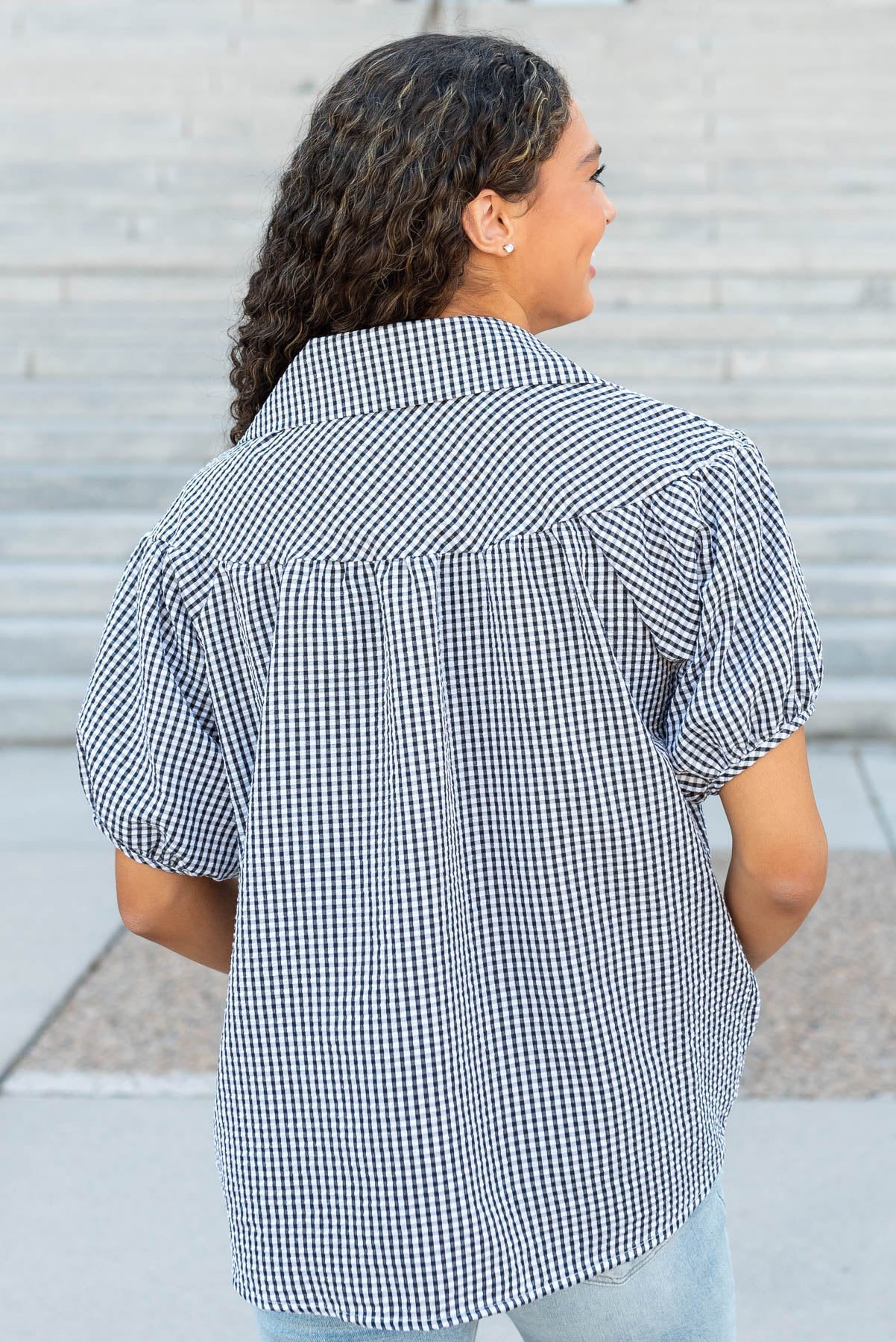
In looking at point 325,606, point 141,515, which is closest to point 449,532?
point 325,606

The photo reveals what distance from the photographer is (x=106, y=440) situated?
699cm

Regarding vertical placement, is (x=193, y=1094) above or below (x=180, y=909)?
below

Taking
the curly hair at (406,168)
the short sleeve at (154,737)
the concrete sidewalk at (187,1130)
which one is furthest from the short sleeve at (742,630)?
the concrete sidewalk at (187,1130)

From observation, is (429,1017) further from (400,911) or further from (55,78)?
(55,78)

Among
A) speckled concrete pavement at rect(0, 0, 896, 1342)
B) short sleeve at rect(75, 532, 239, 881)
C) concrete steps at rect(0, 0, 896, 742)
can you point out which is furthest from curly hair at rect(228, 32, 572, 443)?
concrete steps at rect(0, 0, 896, 742)

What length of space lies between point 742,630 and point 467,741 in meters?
0.22

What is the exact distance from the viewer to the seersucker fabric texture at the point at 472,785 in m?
A: 1.08

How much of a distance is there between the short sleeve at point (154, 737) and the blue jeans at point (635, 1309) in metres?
0.38

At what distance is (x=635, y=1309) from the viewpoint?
1167 mm

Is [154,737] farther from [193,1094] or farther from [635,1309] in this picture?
[193,1094]

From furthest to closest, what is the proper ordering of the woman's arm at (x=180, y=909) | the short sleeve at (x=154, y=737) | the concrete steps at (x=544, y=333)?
the concrete steps at (x=544, y=333) < the woman's arm at (x=180, y=909) < the short sleeve at (x=154, y=737)

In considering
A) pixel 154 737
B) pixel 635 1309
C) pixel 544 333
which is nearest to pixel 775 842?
pixel 635 1309

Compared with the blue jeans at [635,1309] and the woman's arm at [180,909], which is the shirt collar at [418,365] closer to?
the woman's arm at [180,909]

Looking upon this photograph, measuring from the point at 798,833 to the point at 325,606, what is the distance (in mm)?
422
